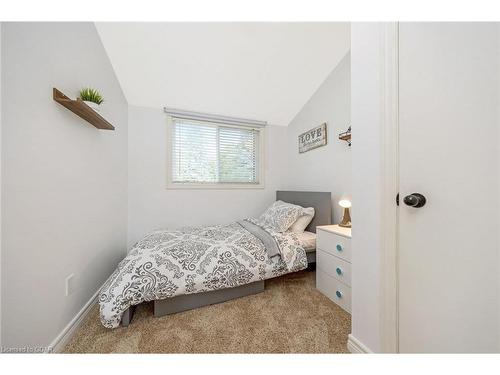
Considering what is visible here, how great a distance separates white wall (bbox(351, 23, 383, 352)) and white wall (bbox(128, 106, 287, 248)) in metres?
2.10

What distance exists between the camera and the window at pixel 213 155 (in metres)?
2.72

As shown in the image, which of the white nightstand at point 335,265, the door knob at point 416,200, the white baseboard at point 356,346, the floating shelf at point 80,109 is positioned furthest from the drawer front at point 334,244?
the floating shelf at point 80,109

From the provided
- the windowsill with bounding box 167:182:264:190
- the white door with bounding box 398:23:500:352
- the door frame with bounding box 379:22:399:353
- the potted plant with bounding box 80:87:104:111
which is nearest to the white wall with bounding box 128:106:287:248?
the windowsill with bounding box 167:182:264:190

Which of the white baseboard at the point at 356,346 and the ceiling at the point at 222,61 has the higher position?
the ceiling at the point at 222,61

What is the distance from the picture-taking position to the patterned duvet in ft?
4.19

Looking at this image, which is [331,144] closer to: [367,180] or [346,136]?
[346,136]

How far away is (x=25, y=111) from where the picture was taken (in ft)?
3.13

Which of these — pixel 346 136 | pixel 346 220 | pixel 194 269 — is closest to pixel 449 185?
pixel 346 220

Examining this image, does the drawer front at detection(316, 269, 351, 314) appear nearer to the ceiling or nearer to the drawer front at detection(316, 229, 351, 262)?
the drawer front at detection(316, 229, 351, 262)

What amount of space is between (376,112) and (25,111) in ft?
5.98

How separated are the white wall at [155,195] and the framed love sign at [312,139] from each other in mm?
1361

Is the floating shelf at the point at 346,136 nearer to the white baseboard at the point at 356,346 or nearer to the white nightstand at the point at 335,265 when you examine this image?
the white nightstand at the point at 335,265

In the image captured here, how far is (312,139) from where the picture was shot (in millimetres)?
2611

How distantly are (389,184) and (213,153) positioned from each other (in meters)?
2.39
